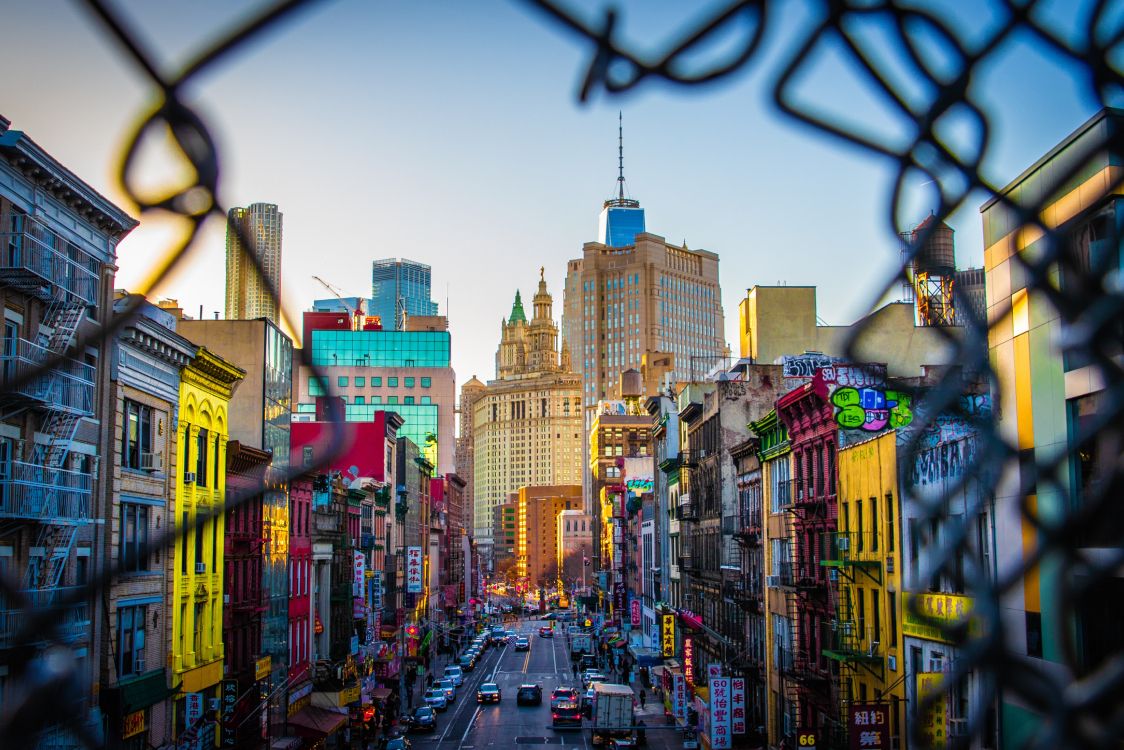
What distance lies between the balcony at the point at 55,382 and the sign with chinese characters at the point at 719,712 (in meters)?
23.9

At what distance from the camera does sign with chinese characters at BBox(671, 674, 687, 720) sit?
56306 millimetres

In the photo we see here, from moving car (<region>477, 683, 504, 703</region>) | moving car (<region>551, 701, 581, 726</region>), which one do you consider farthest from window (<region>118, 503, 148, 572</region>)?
moving car (<region>477, 683, 504, 703</region>)

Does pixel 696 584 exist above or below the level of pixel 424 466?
below

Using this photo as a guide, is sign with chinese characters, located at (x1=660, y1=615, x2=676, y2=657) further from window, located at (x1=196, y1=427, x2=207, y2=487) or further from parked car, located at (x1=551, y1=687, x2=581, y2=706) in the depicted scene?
window, located at (x1=196, y1=427, x2=207, y2=487)

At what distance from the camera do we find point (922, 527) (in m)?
2.92

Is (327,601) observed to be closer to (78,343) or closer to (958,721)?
(958,721)

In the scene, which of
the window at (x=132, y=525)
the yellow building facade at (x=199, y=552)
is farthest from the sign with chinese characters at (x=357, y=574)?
the window at (x=132, y=525)

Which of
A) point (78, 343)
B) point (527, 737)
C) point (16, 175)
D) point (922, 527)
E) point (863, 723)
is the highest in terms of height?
point (16, 175)

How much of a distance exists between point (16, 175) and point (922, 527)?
25005mm

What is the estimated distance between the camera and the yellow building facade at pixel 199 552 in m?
35.4

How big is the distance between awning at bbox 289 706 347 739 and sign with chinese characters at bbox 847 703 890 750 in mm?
23934

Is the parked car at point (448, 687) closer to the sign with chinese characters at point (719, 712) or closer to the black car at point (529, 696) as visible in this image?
the black car at point (529, 696)

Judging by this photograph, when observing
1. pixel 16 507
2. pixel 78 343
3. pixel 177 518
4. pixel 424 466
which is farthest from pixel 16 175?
pixel 424 466

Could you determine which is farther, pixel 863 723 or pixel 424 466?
pixel 424 466
